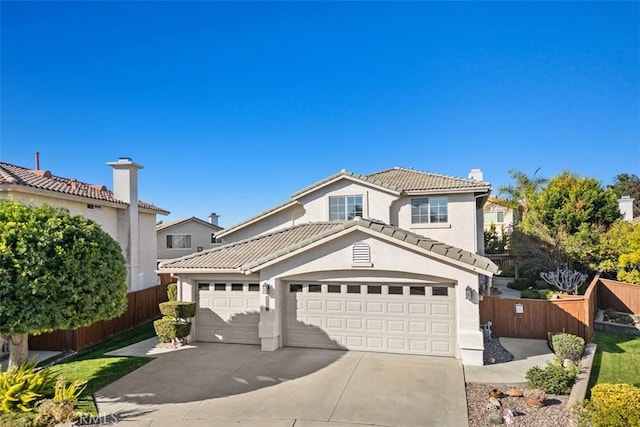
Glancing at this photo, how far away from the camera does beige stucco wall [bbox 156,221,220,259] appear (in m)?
31.2

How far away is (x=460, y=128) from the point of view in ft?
70.8

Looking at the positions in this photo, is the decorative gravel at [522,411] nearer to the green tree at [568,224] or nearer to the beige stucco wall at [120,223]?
the beige stucco wall at [120,223]

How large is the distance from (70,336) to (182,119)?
41.4 ft

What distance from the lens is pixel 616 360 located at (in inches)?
432

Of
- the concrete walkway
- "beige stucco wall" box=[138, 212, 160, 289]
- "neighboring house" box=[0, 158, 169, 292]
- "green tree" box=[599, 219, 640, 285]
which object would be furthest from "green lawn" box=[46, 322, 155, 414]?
"green tree" box=[599, 219, 640, 285]

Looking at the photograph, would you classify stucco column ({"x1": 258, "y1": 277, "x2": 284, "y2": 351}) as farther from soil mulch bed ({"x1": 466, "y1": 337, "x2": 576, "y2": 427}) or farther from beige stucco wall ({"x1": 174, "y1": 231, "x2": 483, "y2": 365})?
soil mulch bed ({"x1": 466, "y1": 337, "x2": 576, "y2": 427})

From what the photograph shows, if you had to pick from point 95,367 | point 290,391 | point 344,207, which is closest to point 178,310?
point 95,367

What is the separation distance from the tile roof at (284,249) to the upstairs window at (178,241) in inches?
697

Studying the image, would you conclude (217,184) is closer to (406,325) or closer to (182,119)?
(182,119)

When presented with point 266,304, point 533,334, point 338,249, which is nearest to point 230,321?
point 266,304

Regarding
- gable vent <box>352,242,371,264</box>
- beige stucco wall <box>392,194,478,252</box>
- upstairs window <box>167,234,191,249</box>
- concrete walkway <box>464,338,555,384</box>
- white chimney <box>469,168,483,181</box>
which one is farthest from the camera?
upstairs window <box>167,234,191,249</box>

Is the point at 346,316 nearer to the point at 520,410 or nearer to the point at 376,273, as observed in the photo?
the point at 376,273

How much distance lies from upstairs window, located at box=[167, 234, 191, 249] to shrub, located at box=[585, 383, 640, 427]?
3010 centimetres

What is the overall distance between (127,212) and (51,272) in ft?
38.3
